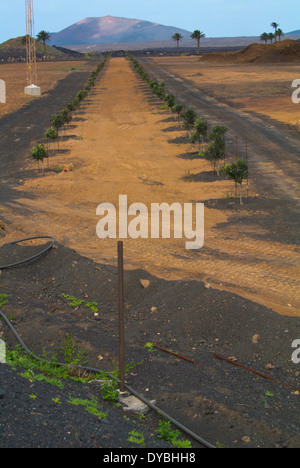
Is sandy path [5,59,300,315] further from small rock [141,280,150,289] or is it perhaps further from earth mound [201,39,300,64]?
earth mound [201,39,300,64]

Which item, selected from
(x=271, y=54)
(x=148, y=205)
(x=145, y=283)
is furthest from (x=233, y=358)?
(x=271, y=54)

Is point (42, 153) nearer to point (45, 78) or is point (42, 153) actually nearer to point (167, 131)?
point (167, 131)

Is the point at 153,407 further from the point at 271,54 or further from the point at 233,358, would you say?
the point at 271,54

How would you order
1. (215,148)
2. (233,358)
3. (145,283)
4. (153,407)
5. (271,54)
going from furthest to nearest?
(271,54) → (215,148) → (145,283) → (233,358) → (153,407)

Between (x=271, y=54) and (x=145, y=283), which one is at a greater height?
(x=271, y=54)

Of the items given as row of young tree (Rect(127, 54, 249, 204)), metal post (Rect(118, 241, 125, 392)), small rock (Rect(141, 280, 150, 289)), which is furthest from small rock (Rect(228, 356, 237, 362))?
row of young tree (Rect(127, 54, 249, 204))

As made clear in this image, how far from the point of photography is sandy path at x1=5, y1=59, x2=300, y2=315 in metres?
13.3

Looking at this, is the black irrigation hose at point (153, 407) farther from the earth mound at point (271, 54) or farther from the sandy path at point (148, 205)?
the earth mound at point (271, 54)

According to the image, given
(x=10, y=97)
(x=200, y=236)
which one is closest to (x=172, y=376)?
(x=200, y=236)

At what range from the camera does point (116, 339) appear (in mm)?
9898

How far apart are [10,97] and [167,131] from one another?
990 inches

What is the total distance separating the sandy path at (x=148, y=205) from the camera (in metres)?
13.3

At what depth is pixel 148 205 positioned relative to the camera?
19828 millimetres

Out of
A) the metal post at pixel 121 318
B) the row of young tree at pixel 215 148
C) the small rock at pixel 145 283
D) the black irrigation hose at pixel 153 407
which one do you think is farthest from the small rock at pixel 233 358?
the row of young tree at pixel 215 148
